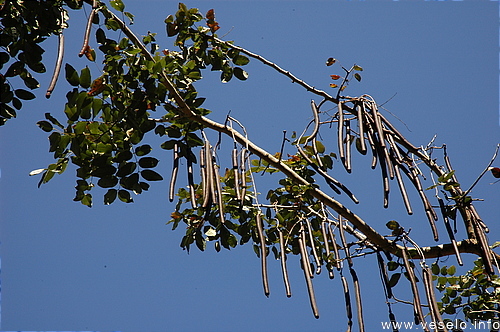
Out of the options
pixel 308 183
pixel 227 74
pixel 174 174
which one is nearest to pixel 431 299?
pixel 308 183

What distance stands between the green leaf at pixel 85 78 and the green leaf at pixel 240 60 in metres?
0.93

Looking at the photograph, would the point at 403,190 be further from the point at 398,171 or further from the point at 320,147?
the point at 320,147

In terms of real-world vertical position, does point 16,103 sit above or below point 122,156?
above

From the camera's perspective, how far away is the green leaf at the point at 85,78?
2.25 meters

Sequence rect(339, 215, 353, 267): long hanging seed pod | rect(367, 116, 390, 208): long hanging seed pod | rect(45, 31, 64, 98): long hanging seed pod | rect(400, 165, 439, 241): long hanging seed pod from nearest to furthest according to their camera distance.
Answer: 1. rect(45, 31, 64, 98): long hanging seed pod
2. rect(367, 116, 390, 208): long hanging seed pod
3. rect(400, 165, 439, 241): long hanging seed pod
4. rect(339, 215, 353, 267): long hanging seed pod

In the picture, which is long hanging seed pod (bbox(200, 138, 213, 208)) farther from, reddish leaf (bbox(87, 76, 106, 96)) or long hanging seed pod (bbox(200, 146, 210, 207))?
reddish leaf (bbox(87, 76, 106, 96))

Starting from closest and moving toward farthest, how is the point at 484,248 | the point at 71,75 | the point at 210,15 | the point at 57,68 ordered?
1. the point at 57,68
2. the point at 71,75
3. the point at 484,248
4. the point at 210,15

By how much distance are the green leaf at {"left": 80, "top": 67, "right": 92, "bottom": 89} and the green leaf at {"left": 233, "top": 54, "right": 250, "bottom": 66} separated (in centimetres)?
93

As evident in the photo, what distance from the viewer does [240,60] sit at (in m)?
3.04

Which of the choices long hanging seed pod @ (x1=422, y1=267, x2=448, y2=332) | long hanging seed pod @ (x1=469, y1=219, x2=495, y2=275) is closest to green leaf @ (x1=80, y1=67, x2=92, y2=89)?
long hanging seed pod @ (x1=422, y1=267, x2=448, y2=332)

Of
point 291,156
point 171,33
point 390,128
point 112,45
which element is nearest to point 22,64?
point 112,45

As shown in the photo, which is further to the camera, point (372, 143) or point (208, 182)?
point (372, 143)

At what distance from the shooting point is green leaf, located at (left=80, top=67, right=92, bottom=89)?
7.38ft

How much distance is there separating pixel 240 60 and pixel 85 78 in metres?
0.96
